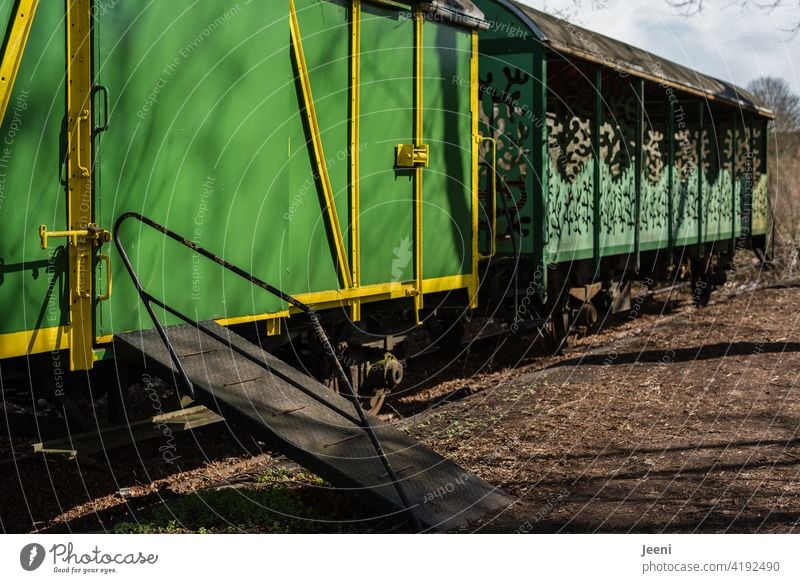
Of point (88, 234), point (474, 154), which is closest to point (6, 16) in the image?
point (88, 234)

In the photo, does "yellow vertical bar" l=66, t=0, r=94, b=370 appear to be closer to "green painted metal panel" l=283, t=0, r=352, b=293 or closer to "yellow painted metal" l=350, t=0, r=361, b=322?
"green painted metal panel" l=283, t=0, r=352, b=293

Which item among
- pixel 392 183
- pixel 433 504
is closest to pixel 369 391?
pixel 392 183

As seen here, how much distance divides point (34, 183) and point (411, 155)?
359cm

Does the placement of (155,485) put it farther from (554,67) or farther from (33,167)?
(554,67)

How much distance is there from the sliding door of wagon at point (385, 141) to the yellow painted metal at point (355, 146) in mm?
62

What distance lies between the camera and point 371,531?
5.72 m

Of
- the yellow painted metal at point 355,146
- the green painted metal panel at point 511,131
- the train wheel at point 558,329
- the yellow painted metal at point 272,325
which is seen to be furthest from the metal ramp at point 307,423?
the train wheel at point 558,329

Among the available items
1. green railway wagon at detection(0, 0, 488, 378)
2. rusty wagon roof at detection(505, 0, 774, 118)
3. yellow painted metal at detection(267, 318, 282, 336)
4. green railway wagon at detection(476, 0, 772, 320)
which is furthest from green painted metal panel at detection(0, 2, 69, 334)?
rusty wagon roof at detection(505, 0, 774, 118)

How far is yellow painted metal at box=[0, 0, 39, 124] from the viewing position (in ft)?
17.4

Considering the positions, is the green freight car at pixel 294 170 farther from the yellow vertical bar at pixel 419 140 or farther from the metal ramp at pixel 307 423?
the metal ramp at pixel 307 423

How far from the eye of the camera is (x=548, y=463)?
23.2 feet

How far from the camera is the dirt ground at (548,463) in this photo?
19.3ft

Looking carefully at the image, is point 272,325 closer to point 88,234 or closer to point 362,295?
point 362,295

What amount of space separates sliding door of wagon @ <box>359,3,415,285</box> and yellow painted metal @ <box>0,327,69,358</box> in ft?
9.36
